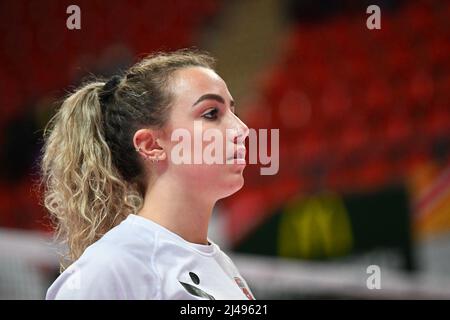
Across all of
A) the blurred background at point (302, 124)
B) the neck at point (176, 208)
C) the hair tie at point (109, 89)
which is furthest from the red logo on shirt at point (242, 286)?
the blurred background at point (302, 124)

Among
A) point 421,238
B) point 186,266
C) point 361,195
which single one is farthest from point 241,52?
point 186,266

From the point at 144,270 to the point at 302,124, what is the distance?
416 centimetres

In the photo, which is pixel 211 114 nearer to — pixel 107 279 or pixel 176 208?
pixel 176 208

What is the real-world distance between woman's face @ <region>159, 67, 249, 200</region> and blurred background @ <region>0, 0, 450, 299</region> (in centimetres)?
202

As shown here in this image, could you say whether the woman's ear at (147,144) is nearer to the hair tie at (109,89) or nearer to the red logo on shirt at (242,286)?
the hair tie at (109,89)

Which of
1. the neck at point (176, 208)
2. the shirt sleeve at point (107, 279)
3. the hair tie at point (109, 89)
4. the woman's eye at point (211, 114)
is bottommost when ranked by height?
the shirt sleeve at point (107, 279)

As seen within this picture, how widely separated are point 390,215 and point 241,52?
2.96 meters

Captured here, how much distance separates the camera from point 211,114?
1604 mm

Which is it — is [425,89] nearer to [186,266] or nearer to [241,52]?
[241,52]

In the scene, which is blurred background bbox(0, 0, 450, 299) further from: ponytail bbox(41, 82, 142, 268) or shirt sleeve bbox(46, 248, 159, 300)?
shirt sleeve bbox(46, 248, 159, 300)

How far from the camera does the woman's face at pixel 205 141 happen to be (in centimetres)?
157

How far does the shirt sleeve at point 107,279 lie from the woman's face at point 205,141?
243 millimetres

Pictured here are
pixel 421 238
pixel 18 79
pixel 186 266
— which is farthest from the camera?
pixel 18 79
